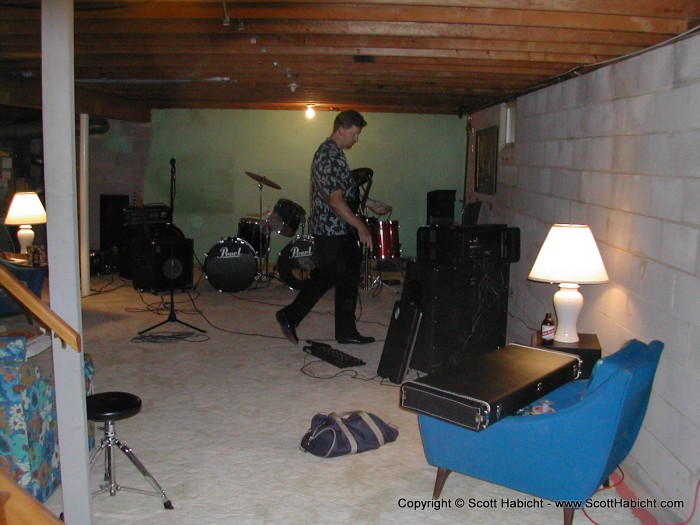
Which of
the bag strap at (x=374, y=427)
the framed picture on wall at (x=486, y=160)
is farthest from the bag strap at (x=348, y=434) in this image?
the framed picture on wall at (x=486, y=160)

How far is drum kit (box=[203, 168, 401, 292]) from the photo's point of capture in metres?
7.13

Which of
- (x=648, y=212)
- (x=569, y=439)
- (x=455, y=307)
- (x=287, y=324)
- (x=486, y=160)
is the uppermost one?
(x=486, y=160)

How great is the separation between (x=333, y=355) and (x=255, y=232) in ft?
11.0

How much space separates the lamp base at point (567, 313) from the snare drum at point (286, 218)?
14.4ft

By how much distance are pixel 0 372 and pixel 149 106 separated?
21.1 feet

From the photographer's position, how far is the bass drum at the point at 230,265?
7.12 meters

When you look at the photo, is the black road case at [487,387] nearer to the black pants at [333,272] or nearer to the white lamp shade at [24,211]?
the black pants at [333,272]

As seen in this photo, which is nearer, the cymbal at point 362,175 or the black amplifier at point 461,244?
the black amplifier at point 461,244

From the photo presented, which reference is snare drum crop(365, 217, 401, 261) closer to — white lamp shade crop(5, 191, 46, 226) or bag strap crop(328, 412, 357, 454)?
white lamp shade crop(5, 191, 46, 226)

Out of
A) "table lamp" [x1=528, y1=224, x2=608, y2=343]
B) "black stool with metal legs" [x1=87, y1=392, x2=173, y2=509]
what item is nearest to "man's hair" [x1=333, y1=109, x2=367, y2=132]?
"table lamp" [x1=528, y1=224, x2=608, y2=343]

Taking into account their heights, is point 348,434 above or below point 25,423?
below

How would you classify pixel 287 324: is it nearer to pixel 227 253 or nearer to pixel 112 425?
pixel 112 425

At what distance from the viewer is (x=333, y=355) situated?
4.76 meters

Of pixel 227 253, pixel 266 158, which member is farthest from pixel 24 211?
pixel 266 158
